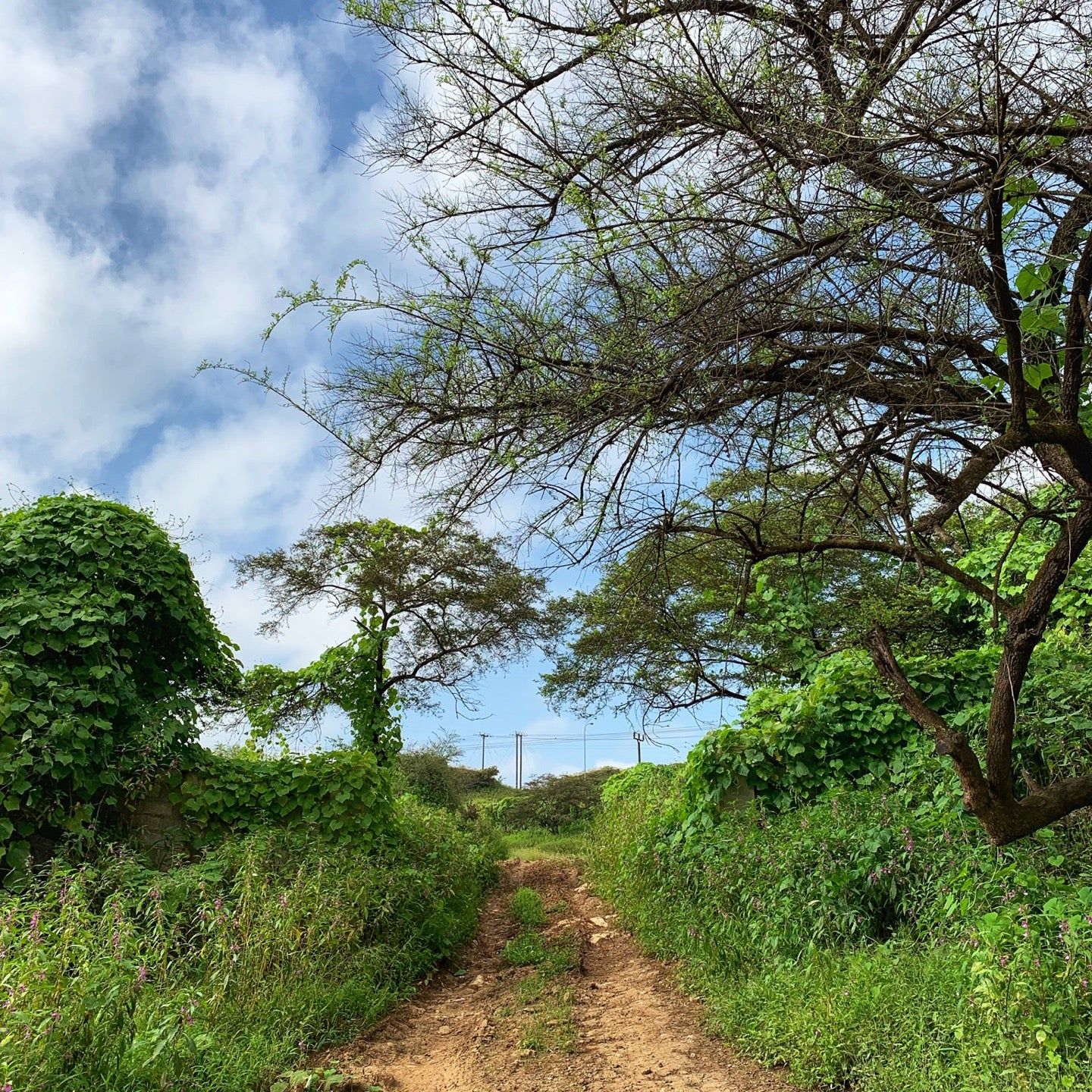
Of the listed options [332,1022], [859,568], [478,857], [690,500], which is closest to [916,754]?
[690,500]

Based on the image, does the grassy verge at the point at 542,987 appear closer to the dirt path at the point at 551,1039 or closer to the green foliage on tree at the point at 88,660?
the dirt path at the point at 551,1039

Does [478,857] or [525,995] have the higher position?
[478,857]

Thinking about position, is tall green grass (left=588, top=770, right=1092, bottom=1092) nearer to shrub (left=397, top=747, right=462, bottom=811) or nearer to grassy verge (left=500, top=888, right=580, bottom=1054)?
grassy verge (left=500, top=888, right=580, bottom=1054)

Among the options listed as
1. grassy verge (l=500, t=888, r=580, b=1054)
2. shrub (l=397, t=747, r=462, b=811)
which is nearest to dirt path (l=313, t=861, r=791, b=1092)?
grassy verge (l=500, t=888, r=580, b=1054)

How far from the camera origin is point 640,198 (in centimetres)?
351

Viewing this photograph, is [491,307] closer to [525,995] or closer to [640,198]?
[640,198]

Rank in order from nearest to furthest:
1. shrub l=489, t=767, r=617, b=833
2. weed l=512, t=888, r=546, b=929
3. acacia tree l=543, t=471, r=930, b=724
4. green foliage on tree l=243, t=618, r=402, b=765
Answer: acacia tree l=543, t=471, r=930, b=724 → weed l=512, t=888, r=546, b=929 → green foliage on tree l=243, t=618, r=402, b=765 → shrub l=489, t=767, r=617, b=833

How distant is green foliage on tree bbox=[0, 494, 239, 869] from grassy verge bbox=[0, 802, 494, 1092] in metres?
0.75

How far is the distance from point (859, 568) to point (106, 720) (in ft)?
41.9

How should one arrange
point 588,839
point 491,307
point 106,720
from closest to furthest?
point 491,307, point 106,720, point 588,839

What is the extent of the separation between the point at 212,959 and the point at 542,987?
2438mm

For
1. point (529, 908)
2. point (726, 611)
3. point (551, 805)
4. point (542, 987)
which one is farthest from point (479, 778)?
point (542, 987)

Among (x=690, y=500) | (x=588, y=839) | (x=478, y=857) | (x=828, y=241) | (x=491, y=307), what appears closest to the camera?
(x=828, y=241)

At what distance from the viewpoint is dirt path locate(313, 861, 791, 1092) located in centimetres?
434
